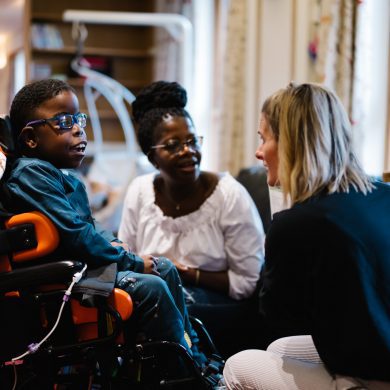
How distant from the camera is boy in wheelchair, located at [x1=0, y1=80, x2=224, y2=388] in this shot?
5.48ft

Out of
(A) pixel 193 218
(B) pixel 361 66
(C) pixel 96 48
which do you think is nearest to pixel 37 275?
(A) pixel 193 218

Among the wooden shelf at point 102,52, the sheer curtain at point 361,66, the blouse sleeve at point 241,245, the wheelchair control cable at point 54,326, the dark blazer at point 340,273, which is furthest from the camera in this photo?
the wooden shelf at point 102,52

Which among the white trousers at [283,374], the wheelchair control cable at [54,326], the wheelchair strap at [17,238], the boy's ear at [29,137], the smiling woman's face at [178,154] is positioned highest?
the boy's ear at [29,137]

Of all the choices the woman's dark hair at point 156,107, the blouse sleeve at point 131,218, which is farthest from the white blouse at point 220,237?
the woman's dark hair at point 156,107

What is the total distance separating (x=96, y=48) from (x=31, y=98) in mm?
5883

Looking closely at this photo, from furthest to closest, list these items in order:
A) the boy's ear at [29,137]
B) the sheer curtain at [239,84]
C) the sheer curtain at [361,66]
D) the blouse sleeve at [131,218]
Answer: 1. the sheer curtain at [239,84]
2. the sheer curtain at [361,66]
3. the blouse sleeve at [131,218]
4. the boy's ear at [29,137]

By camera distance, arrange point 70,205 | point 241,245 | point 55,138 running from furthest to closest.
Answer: point 241,245 → point 55,138 → point 70,205

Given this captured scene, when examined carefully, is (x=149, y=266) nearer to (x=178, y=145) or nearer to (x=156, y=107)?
(x=178, y=145)

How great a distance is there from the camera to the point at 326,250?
1406 mm

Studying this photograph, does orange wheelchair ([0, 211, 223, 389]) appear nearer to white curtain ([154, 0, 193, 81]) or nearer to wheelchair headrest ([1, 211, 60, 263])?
wheelchair headrest ([1, 211, 60, 263])

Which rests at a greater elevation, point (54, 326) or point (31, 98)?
point (31, 98)

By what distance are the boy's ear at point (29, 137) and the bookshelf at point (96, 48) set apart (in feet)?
17.4

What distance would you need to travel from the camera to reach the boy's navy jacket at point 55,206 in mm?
1656

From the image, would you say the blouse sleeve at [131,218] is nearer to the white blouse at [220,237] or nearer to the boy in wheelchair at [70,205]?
the white blouse at [220,237]
